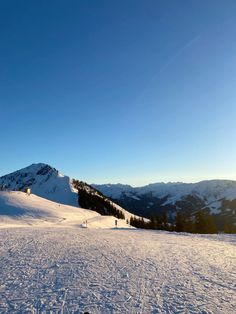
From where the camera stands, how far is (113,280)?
43.2 ft

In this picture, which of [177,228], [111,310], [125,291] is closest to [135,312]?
[111,310]

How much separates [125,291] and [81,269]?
142 inches

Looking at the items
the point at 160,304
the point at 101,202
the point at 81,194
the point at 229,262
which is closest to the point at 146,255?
the point at 229,262

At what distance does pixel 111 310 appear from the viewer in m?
10.1

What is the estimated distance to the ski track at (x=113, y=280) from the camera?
34.4ft

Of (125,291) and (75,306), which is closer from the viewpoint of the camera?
(75,306)

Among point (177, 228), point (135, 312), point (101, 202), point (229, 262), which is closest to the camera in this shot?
point (135, 312)

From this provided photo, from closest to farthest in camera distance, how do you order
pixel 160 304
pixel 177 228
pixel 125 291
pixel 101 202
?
pixel 160 304, pixel 125 291, pixel 177 228, pixel 101 202

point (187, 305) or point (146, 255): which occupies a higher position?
point (146, 255)

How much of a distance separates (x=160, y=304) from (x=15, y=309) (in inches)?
199

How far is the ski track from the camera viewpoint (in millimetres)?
10477

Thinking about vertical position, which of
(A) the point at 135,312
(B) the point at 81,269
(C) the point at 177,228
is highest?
(C) the point at 177,228

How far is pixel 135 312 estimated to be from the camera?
9930mm

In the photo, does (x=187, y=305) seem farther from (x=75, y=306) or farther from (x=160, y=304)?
(x=75, y=306)
